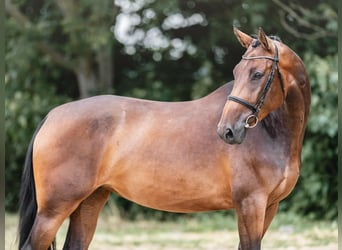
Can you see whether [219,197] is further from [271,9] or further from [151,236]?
[271,9]

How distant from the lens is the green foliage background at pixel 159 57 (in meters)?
8.30

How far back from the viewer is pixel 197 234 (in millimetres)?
8070

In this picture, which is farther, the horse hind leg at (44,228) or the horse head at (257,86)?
the horse hind leg at (44,228)

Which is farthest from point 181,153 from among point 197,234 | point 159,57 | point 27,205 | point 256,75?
point 159,57

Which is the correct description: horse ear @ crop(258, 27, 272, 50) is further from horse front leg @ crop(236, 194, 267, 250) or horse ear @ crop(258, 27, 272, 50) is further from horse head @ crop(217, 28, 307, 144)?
horse front leg @ crop(236, 194, 267, 250)

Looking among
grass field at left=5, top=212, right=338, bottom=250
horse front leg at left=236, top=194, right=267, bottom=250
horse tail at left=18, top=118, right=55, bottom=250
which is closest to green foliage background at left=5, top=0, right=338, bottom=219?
grass field at left=5, top=212, right=338, bottom=250

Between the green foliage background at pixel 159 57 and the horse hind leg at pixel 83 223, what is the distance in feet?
14.9

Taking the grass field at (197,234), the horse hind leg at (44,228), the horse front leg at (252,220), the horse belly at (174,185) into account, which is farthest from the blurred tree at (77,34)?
the horse front leg at (252,220)

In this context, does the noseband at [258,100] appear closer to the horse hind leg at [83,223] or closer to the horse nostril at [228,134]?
the horse nostril at [228,134]

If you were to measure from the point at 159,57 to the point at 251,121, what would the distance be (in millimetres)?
7092

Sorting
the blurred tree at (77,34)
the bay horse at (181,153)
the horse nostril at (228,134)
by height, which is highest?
the horse nostril at (228,134)

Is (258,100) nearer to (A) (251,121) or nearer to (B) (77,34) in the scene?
(A) (251,121)

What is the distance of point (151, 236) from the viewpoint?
7812mm

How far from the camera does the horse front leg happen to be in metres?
3.59
